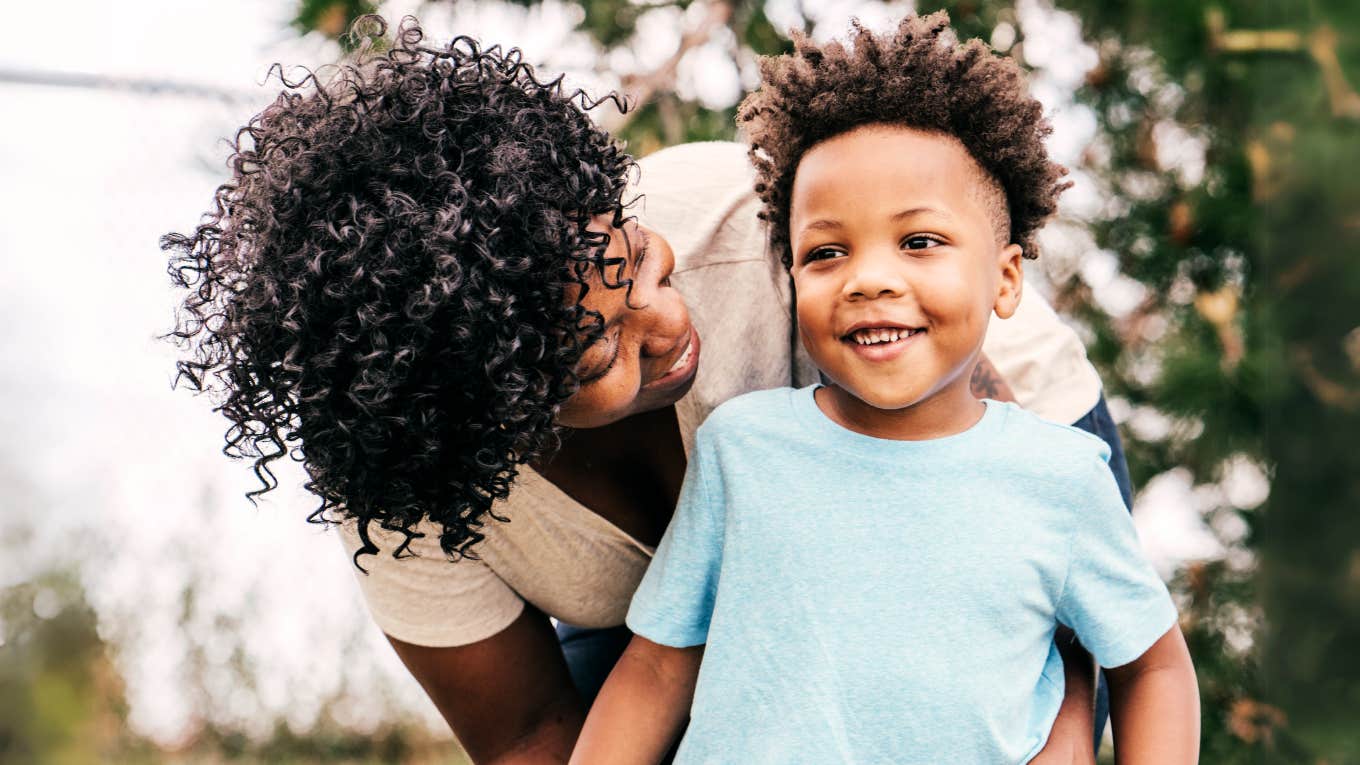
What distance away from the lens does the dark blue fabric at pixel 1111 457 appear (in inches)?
A: 68.9

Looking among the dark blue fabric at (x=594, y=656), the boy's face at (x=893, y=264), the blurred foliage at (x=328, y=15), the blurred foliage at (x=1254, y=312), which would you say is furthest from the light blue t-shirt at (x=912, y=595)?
the blurred foliage at (x=328, y=15)

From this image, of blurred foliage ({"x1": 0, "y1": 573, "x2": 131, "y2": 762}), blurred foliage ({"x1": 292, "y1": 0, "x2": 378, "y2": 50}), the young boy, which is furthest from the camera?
blurred foliage ({"x1": 0, "y1": 573, "x2": 131, "y2": 762})

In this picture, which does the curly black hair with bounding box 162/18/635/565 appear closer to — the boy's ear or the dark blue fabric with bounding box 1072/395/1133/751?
the boy's ear

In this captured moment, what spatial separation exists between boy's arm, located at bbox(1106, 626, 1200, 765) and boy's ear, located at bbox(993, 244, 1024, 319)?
395 mm

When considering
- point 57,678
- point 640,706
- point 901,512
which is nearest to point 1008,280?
point 901,512

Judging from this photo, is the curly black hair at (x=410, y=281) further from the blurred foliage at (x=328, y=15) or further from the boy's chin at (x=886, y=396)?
the blurred foliage at (x=328, y=15)

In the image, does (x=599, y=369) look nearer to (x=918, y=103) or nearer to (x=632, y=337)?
(x=632, y=337)

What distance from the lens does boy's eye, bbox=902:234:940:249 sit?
54.9 inches

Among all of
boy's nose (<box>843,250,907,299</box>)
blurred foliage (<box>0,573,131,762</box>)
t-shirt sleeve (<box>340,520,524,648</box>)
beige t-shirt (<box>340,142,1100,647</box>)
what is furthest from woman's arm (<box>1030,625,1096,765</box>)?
blurred foliage (<box>0,573,131,762</box>)

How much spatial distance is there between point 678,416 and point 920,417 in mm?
337

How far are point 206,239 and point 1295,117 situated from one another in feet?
4.94

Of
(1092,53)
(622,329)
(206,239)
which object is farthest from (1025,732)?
(1092,53)

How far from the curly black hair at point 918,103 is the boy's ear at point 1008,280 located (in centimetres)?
3

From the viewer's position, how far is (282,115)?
4.71 feet
